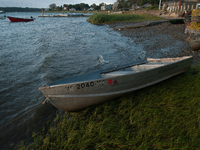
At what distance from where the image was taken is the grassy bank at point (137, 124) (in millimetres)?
3131

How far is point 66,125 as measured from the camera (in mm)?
3965

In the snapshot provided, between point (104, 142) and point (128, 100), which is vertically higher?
point (128, 100)

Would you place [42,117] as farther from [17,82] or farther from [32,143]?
[17,82]

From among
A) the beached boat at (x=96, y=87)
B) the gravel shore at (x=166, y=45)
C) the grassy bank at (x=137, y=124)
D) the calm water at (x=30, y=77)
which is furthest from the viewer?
the gravel shore at (x=166, y=45)

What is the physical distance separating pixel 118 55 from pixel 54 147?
358 inches

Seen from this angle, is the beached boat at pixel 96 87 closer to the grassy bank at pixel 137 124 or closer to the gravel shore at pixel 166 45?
the grassy bank at pixel 137 124

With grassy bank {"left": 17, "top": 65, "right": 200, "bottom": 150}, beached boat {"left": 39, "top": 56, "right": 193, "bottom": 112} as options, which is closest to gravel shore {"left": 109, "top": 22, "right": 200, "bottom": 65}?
beached boat {"left": 39, "top": 56, "right": 193, "bottom": 112}

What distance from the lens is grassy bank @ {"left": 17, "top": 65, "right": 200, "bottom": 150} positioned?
10.3ft

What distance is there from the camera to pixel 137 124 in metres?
3.69

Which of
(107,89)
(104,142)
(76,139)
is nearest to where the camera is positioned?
(104,142)

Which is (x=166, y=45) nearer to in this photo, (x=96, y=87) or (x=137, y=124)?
(x=96, y=87)

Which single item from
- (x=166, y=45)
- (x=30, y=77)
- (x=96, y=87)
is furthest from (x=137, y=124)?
(x=166, y=45)

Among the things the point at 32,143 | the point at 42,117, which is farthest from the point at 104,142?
the point at 42,117

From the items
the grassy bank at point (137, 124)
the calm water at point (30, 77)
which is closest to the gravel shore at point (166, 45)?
the calm water at point (30, 77)
